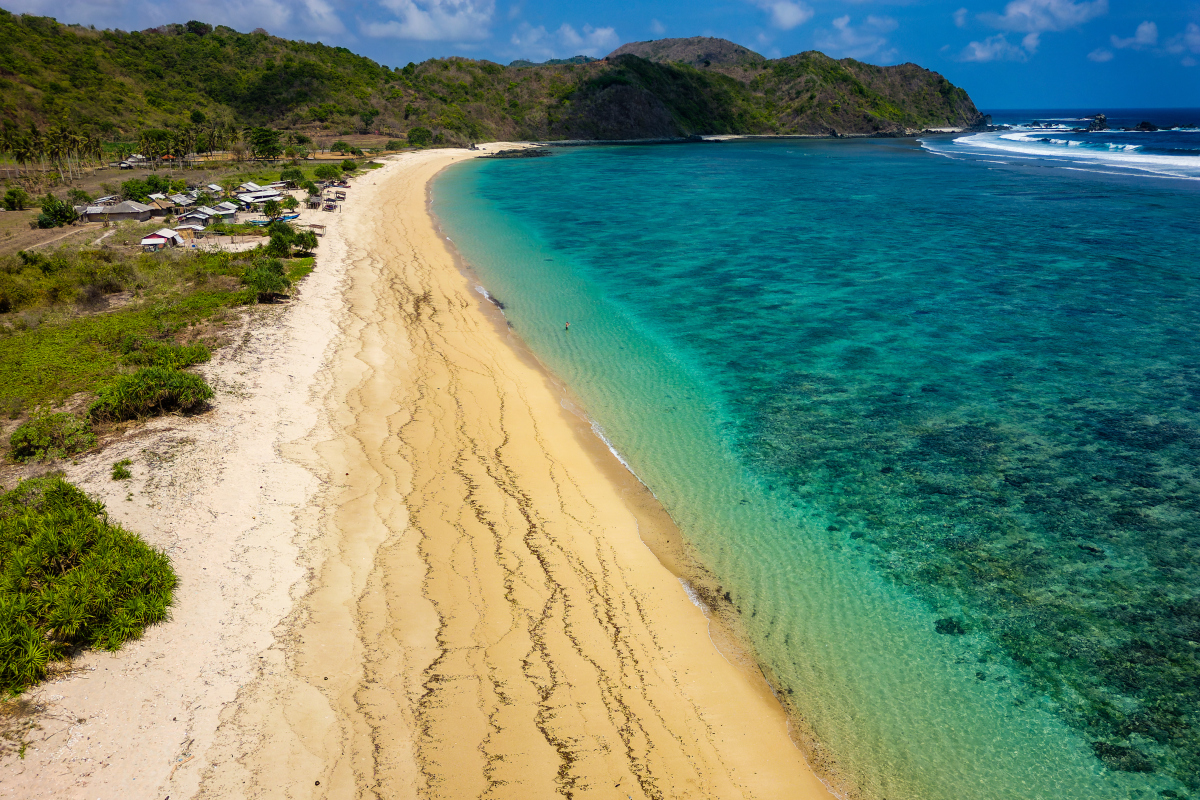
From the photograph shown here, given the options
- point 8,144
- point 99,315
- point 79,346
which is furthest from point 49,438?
point 8,144

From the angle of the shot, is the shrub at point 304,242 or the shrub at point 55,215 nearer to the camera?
the shrub at point 304,242

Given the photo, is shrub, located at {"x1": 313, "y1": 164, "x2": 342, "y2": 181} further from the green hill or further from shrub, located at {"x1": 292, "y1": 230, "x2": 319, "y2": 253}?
the green hill

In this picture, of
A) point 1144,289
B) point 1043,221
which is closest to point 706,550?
point 1144,289

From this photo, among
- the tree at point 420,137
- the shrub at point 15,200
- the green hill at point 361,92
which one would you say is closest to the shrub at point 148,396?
the shrub at point 15,200

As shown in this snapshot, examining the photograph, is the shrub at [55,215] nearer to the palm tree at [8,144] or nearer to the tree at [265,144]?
the palm tree at [8,144]

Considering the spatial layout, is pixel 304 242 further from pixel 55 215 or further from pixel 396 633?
pixel 396 633

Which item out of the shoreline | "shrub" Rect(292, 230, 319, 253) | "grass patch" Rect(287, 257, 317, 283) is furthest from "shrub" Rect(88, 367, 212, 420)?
"shrub" Rect(292, 230, 319, 253)
